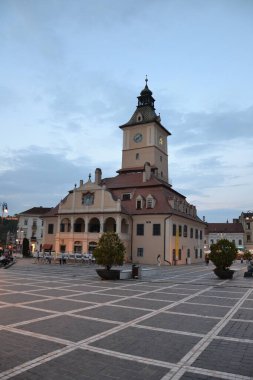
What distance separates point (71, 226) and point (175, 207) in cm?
1613

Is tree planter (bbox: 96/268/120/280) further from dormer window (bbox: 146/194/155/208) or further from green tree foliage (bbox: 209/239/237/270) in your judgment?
dormer window (bbox: 146/194/155/208)

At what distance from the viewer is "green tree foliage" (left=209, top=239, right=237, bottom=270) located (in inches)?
Answer: 1074

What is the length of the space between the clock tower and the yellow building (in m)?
1.52

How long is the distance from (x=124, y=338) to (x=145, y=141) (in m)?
56.7

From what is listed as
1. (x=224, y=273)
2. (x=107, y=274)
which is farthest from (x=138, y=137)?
(x=107, y=274)

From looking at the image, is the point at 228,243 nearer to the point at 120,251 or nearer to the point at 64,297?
the point at 120,251

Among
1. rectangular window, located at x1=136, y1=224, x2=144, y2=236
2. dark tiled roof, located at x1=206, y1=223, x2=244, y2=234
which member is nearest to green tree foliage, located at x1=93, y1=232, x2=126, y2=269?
rectangular window, located at x1=136, y1=224, x2=144, y2=236

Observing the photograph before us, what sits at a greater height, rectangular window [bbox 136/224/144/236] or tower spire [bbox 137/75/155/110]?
tower spire [bbox 137/75/155/110]

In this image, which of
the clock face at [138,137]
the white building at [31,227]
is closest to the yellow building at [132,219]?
the clock face at [138,137]

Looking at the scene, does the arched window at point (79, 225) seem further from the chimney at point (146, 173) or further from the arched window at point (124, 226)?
the chimney at point (146, 173)

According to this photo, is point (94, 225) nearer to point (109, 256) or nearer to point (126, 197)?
point (126, 197)

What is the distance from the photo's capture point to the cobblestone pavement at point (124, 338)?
670 cm

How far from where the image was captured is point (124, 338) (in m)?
9.05

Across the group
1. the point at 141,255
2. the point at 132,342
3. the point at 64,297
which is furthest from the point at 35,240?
the point at 132,342
